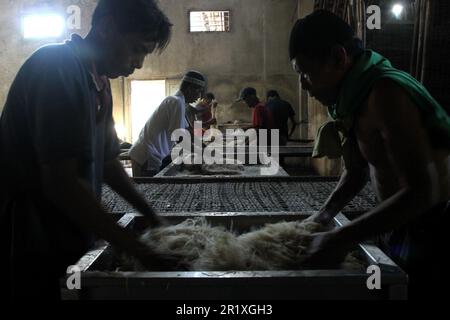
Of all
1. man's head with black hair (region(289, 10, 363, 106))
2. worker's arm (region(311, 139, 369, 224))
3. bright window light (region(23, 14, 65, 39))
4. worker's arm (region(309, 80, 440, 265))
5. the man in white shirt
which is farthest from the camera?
bright window light (region(23, 14, 65, 39))

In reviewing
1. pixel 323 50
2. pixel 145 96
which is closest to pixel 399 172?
pixel 323 50

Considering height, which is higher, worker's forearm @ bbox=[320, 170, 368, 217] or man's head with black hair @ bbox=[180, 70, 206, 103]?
man's head with black hair @ bbox=[180, 70, 206, 103]

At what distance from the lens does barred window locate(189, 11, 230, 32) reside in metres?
12.7

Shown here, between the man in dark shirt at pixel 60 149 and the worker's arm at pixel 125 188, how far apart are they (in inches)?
14.1

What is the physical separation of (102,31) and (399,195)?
119 centimetres

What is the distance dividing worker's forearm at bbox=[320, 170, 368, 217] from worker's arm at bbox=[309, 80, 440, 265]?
52 centimetres

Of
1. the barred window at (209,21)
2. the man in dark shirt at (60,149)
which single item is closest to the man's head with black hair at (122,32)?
the man in dark shirt at (60,149)

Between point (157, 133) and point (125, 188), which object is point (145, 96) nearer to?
point (157, 133)

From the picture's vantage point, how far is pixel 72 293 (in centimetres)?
125

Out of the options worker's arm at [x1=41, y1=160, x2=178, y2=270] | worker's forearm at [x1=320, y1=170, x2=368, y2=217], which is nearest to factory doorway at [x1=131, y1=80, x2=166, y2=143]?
worker's forearm at [x1=320, y1=170, x2=368, y2=217]

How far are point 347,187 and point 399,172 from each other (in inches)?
25.3

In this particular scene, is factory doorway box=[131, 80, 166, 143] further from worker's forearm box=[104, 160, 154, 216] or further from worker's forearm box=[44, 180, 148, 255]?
worker's forearm box=[44, 180, 148, 255]
